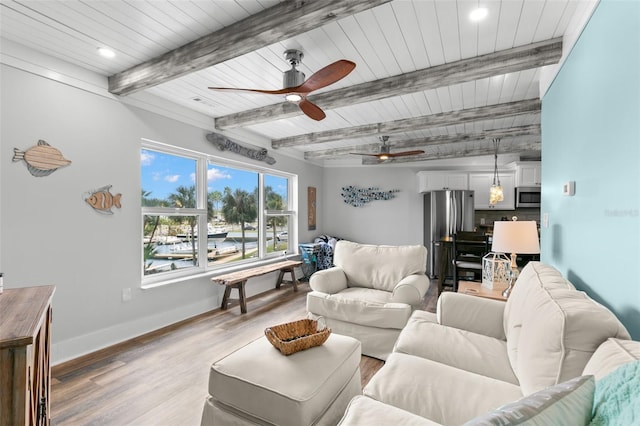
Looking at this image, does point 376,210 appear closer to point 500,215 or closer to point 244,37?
point 500,215

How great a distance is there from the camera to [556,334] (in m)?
1.12

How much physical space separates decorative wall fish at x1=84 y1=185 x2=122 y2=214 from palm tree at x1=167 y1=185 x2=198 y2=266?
701mm

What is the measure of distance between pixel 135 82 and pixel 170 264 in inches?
80.7

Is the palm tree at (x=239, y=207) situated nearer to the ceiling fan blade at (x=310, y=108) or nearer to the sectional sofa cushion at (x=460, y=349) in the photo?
the ceiling fan blade at (x=310, y=108)

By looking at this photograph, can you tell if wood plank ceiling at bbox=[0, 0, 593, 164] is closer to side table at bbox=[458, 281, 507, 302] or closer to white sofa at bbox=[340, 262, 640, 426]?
white sofa at bbox=[340, 262, 640, 426]

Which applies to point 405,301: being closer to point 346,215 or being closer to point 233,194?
point 233,194

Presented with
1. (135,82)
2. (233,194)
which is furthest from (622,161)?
(233,194)

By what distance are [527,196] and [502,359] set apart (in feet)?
17.1

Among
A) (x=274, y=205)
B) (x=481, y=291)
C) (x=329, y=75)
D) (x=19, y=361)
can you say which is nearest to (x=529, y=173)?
(x=481, y=291)

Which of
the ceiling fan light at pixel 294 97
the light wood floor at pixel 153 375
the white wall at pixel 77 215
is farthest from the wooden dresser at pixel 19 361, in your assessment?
the ceiling fan light at pixel 294 97

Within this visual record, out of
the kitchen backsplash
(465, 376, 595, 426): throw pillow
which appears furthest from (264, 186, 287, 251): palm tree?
(465, 376, 595, 426): throw pillow

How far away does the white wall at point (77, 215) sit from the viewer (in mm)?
2326

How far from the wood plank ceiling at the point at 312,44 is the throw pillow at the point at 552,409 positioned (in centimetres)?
178

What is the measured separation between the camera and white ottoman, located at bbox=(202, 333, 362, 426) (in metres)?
1.44
